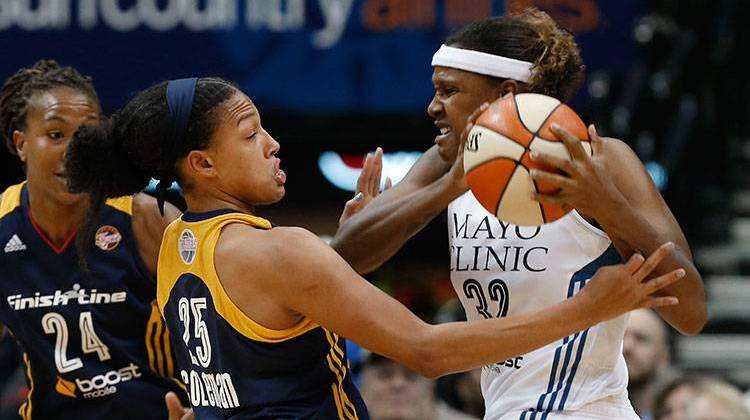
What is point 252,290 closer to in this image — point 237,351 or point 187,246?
point 237,351

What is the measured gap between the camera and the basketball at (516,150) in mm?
3543

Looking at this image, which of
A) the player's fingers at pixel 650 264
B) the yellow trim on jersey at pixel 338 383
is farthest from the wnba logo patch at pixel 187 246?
the player's fingers at pixel 650 264

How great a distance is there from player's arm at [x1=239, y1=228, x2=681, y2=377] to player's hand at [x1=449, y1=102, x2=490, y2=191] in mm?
539

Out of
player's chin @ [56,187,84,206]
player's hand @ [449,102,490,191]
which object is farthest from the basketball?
player's chin @ [56,187,84,206]

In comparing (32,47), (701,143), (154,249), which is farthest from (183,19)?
(154,249)

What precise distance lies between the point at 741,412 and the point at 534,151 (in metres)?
2.87

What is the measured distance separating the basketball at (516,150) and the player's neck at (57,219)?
1697mm

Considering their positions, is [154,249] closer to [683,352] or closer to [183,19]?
[183,19]

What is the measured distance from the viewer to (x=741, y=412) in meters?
5.92

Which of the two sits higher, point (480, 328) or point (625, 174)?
point (625, 174)

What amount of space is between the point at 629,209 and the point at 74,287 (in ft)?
6.69

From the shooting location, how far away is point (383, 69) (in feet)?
30.7

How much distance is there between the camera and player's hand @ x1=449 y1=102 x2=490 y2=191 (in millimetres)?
3830

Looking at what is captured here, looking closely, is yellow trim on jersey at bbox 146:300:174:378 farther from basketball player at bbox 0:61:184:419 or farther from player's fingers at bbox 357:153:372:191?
player's fingers at bbox 357:153:372:191
